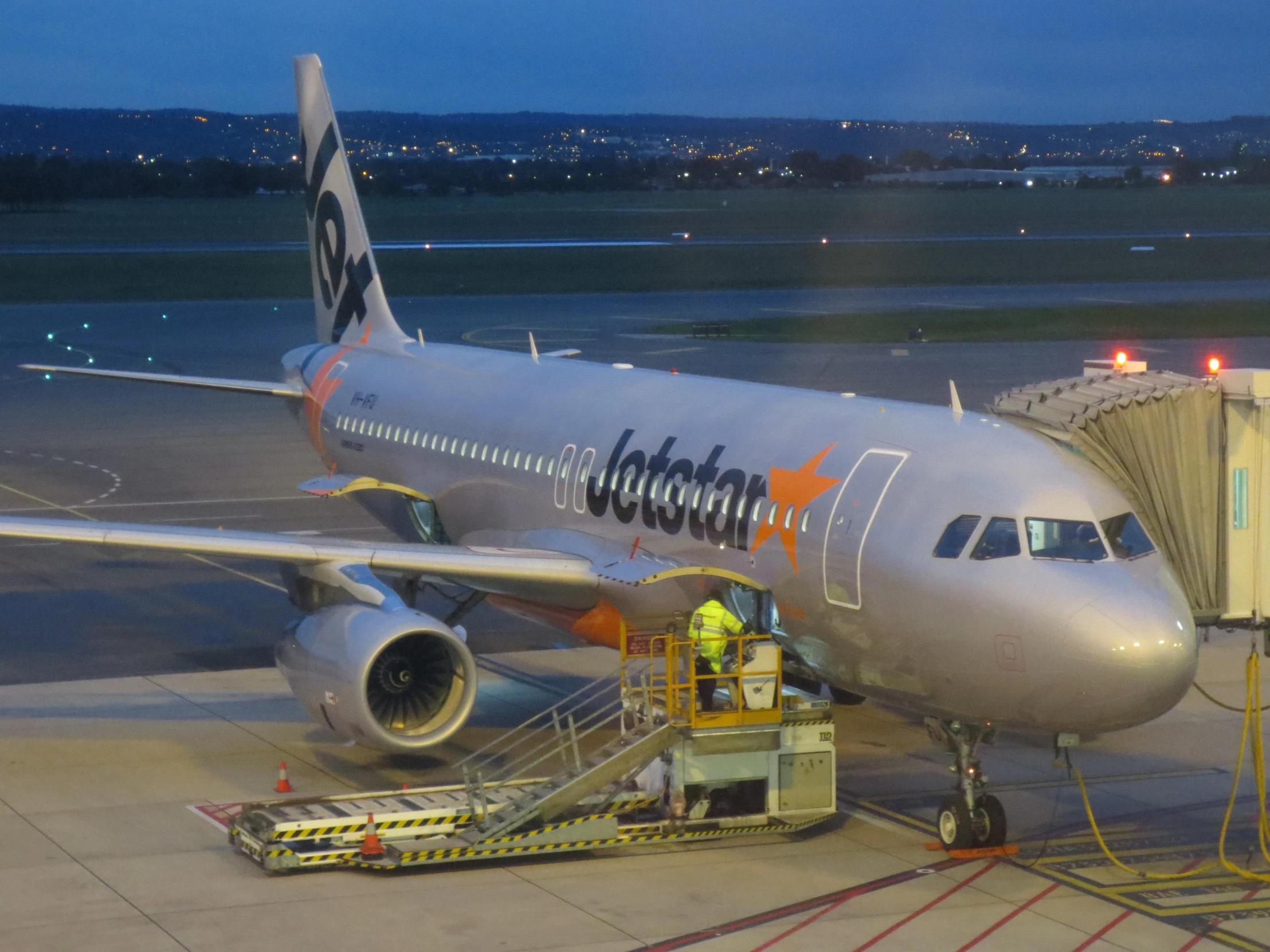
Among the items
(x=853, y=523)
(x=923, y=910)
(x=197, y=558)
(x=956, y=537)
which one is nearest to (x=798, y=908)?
(x=923, y=910)

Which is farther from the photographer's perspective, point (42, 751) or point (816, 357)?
point (816, 357)

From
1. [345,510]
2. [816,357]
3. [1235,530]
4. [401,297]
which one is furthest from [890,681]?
[401,297]

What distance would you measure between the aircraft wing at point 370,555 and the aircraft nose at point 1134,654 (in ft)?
20.9

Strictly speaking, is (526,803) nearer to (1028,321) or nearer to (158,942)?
(158,942)

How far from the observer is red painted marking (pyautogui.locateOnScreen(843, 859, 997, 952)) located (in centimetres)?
1394

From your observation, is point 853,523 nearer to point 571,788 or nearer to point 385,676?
point 571,788

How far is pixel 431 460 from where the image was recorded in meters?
25.2

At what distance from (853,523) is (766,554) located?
128cm

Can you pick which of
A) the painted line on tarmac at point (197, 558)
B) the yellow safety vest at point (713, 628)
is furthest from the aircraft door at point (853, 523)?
the painted line on tarmac at point (197, 558)

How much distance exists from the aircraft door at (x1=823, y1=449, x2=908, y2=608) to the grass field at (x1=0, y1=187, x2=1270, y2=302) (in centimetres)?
7253

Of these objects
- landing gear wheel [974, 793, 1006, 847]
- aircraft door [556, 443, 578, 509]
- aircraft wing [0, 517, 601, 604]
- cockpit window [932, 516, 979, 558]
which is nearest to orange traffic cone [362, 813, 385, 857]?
aircraft wing [0, 517, 601, 604]

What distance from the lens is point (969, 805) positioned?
16094 millimetres

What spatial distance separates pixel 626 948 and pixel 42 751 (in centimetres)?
869

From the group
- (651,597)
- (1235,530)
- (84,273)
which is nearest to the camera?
(1235,530)
